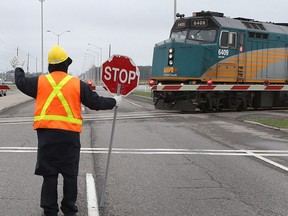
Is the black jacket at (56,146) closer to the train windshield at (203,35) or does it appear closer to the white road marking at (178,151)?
the white road marking at (178,151)

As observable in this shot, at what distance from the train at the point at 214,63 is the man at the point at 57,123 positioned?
555 inches

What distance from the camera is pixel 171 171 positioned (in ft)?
25.0

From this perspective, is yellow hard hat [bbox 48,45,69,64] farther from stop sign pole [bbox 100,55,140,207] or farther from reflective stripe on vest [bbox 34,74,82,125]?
stop sign pole [bbox 100,55,140,207]

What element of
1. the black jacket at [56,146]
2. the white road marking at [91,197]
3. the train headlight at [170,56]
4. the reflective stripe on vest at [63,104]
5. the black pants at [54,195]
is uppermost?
the train headlight at [170,56]

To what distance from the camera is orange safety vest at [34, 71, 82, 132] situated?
4672 millimetres

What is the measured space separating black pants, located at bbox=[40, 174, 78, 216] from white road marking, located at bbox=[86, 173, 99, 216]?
1.18 feet

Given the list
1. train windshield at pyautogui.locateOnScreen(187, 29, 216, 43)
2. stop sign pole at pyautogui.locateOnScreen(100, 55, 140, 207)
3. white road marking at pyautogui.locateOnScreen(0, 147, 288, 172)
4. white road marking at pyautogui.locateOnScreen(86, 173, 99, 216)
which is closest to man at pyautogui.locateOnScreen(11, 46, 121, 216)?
white road marking at pyautogui.locateOnScreen(86, 173, 99, 216)

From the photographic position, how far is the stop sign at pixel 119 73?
566cm

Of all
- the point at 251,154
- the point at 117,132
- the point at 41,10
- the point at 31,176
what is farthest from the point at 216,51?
the point at 41,10

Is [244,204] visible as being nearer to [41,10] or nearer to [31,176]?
[31,176]

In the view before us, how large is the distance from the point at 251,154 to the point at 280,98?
45.8 feet

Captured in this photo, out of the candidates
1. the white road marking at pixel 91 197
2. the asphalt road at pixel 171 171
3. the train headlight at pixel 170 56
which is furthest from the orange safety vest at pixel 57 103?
the train headlight at pixel 170 56

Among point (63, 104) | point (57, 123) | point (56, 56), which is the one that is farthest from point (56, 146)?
point (56, 56)

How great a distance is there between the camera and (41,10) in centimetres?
5084
